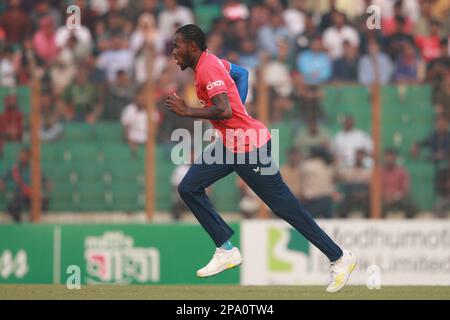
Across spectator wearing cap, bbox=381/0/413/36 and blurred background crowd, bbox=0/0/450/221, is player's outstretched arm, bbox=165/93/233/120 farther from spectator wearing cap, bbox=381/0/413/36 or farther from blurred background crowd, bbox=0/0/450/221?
spectator wearing cap, bbox=381/0/413/36

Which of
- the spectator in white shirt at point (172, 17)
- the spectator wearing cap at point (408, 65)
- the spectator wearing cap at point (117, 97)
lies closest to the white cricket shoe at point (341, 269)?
the spectator wearing cap at point (117, 97)

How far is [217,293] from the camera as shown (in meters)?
11.5

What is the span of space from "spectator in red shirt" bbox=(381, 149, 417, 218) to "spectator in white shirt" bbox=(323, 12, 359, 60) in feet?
8.16

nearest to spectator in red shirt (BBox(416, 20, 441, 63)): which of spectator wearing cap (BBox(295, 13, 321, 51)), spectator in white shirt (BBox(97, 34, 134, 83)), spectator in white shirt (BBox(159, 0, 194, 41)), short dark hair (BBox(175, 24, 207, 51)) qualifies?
spectator wearing cap (BBox(295, 13, 321, 51))

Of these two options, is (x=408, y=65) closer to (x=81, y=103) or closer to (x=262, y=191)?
(x=81, y=103)

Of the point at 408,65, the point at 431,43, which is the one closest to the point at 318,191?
the point at 408,65

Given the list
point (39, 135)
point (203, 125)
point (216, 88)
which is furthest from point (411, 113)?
point (216, 88)

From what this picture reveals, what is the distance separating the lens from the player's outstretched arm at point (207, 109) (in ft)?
34.3

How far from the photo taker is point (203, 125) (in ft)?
55.9

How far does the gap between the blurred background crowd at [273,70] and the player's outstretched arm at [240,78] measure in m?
5.65

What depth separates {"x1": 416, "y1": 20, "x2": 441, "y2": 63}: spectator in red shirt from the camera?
19559mm

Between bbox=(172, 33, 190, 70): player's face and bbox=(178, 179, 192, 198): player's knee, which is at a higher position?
bbox=(172, 33, 190, 70): player's face

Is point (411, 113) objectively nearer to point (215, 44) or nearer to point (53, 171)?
point (215, 44)

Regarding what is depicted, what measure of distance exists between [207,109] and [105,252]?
694 centimetres
